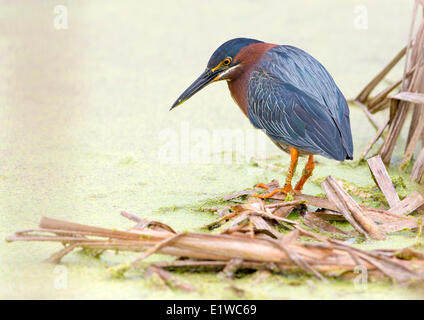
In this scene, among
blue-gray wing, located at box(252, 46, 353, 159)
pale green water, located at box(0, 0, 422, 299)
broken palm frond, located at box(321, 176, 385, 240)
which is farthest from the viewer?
blue-gray wing, located at box(252, 46, 353, 159)

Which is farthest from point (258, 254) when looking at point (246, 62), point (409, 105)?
point (409, 105)

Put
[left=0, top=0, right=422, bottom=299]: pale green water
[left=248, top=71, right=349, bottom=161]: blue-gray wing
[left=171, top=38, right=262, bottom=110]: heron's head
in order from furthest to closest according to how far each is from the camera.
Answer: [left=171, top=38, right=262, bottom=110]: heron's head < [left=248, top=71, right=349, bottom=161]: blue-gray wing < [left=0, top=0, right=422, bottom=299]: pale green water

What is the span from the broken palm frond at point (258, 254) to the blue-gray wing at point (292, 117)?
0.83 metres

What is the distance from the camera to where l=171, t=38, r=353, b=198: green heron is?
344cm

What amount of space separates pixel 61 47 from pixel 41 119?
1.71 m

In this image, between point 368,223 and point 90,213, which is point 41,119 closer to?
point 90,213

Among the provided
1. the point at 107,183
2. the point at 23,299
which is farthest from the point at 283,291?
the point at 107,183

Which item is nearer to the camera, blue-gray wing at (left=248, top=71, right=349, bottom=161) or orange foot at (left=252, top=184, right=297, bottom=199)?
blue-gray wing at (left=248, top=71, right=349, bottom=161)

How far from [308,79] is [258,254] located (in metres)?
1.44

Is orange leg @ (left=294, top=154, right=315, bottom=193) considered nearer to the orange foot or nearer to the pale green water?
the orange foot

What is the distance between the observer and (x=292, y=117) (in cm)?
354

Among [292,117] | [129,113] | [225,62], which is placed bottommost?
[129,113]

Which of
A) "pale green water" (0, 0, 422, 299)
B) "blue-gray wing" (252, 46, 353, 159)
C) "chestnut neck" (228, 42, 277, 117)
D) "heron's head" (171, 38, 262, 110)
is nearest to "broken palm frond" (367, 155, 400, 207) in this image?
"blue-gray wing" (252, 46, 353, 159)

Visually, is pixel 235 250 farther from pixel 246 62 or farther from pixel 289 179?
pixel 246 62
